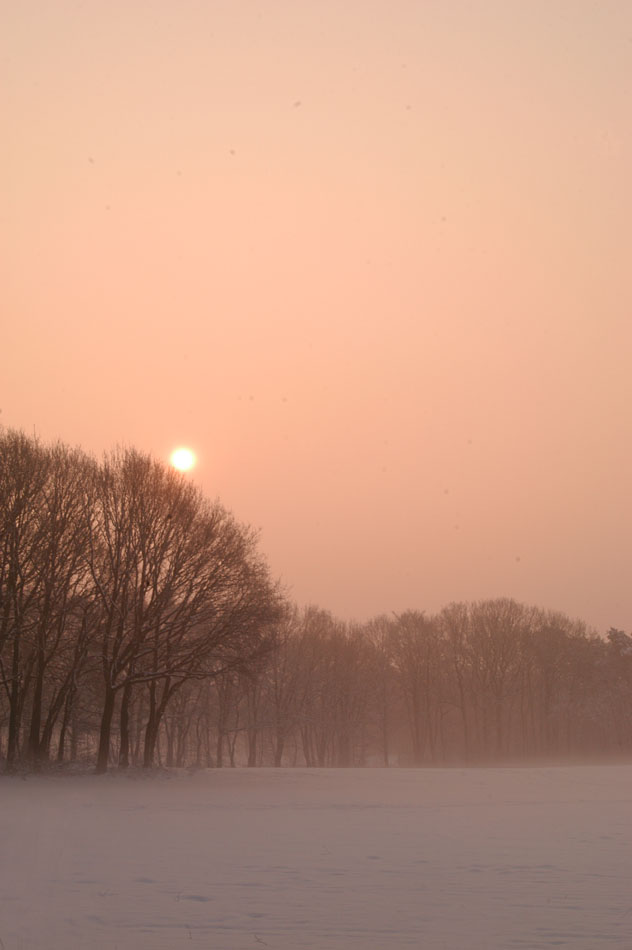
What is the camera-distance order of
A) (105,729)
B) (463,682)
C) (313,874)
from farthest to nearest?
(463,682)
(105,729)
(313,874)

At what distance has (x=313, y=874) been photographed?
1403cm

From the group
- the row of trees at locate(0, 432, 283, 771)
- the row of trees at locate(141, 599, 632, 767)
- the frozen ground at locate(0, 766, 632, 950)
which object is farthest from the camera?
the row of trees at locate(141, 599, 632, 767)

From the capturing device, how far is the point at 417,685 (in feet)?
300

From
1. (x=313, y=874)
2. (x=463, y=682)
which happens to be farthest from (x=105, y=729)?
(x=463, y=682)

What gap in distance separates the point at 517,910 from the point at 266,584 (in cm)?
3363

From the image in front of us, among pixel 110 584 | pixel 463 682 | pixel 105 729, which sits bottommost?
pixel 105 729

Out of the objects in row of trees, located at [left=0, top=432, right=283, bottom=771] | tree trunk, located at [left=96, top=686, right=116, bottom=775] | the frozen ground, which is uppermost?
row of trees, located at [left=0, top=432, right=283, bottom=771]

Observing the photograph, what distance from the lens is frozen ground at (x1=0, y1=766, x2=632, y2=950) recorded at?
9703mm

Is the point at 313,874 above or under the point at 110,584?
under

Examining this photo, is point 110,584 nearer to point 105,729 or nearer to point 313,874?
point 105,729

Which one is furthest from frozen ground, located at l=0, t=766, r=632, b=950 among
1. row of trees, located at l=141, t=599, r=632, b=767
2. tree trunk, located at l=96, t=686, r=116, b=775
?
row of trees, located at l=141, t=599, r=632, b=767

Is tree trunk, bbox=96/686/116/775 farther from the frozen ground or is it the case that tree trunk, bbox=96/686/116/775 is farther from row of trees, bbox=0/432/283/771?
the frozen ground

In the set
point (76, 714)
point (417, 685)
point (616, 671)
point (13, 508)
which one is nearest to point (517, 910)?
point (13, 508)

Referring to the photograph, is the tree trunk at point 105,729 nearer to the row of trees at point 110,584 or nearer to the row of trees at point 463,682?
the row of trees at point 110,584
